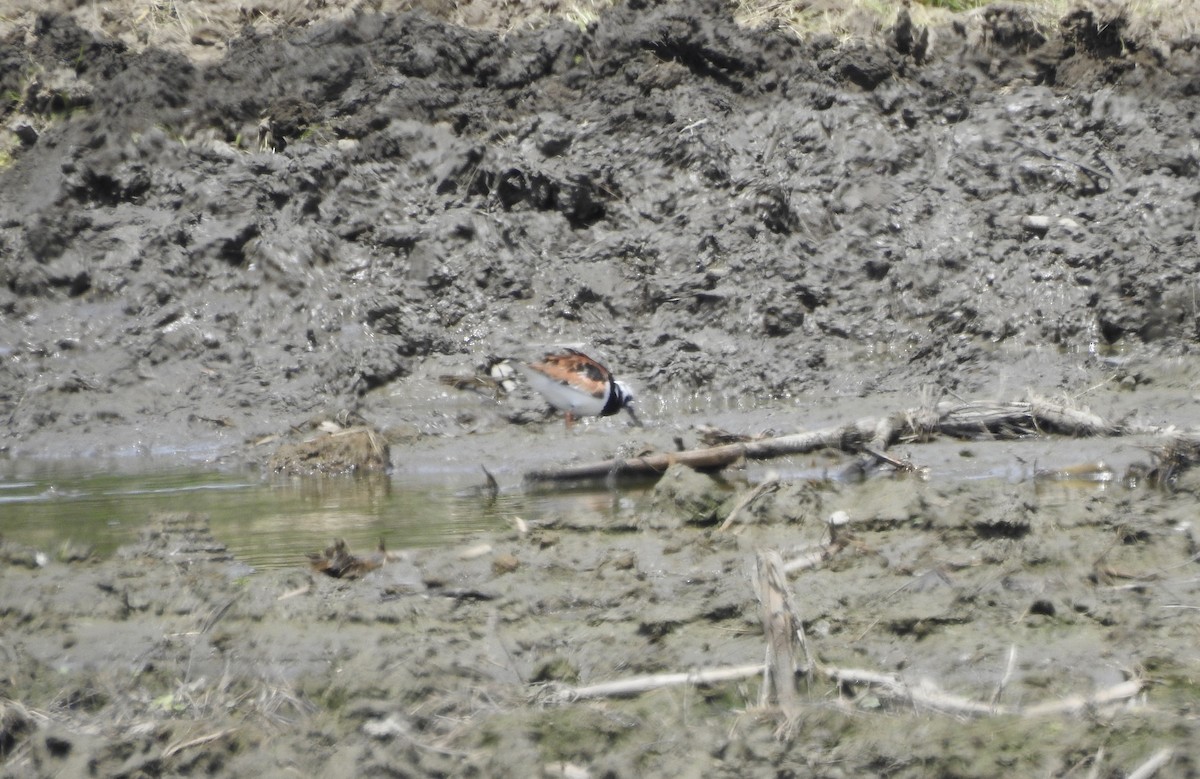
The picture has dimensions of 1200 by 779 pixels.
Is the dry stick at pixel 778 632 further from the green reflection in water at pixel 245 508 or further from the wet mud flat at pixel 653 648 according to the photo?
the green reflection in water at pixel 245 508

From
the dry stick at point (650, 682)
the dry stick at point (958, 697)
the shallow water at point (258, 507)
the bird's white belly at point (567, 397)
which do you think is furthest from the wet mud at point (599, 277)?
the dry stick at point (958, 697)

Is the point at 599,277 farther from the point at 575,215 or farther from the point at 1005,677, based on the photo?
the point at 1005,677

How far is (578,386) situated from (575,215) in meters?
2.57

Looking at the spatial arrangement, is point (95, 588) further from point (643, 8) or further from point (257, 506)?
point (643, 8)

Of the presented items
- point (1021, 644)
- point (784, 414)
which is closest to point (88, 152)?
point (784, 414)

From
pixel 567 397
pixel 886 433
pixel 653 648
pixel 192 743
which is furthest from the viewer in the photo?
pixel 567 397

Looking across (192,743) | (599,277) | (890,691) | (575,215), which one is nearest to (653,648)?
(890,691)

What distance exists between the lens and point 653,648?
4.04 m

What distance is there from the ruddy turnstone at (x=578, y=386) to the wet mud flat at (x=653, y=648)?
3025mm

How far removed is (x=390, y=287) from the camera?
10.2 m

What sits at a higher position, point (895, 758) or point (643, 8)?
point (643, 8)

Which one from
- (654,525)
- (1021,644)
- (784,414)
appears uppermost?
(1021,644)

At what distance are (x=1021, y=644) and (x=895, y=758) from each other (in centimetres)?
100

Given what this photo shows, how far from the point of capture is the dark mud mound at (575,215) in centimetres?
954
